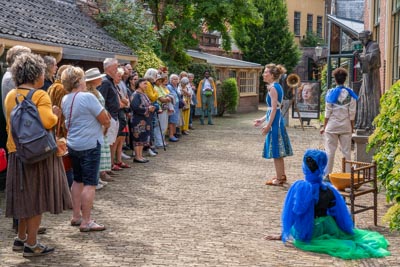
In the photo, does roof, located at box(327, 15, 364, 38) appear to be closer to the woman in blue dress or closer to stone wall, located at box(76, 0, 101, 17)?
stone wall, located at box(76, 0, 101, 17)

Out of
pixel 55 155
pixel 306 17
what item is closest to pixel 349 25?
pixel 55 155

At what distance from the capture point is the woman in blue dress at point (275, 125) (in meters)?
8.97

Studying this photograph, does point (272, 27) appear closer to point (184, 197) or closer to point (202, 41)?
point (202, 41)

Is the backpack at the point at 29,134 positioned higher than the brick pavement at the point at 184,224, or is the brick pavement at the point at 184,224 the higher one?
the backpack at the point at 29,134

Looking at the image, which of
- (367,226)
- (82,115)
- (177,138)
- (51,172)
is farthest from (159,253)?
(177,138)

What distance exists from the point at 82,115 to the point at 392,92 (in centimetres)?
351

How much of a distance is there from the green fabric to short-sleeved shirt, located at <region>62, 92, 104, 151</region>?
2.32 m

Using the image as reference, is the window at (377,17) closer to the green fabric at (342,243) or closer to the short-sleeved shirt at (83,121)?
the green fabric at (342,243)

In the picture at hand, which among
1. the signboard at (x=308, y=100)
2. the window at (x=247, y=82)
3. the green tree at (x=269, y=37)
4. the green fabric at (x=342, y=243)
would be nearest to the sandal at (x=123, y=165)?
the green fabric at (x=342, y=243)

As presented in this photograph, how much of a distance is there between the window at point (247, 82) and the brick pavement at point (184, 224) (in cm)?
1962

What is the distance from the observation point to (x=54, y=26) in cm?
1305

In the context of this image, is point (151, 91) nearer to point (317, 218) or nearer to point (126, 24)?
point (126, 24)

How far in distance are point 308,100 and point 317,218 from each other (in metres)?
15.2

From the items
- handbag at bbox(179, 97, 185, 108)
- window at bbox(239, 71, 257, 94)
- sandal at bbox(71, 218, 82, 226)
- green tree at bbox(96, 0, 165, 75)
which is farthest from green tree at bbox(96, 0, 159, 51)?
window at bbox(239, 71, 257, 94)
